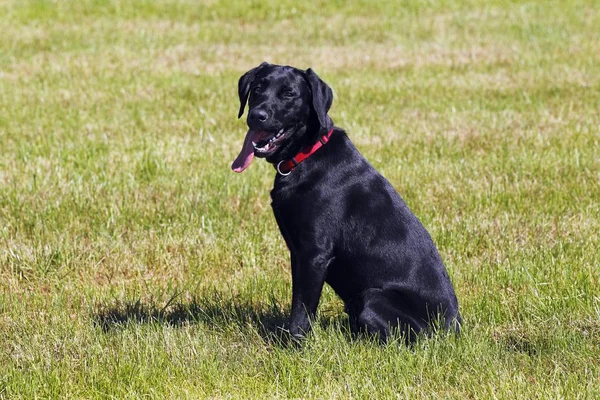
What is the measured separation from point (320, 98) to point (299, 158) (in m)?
0.33

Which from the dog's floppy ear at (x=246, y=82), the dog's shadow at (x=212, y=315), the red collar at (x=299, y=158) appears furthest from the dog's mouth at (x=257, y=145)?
the dog's shadow at (x=212, y=315)

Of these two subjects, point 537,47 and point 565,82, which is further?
point 537,47

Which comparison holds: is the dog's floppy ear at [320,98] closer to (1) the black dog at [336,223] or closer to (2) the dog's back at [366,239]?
(1) the black dog at [336,223]

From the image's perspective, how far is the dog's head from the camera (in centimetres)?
469

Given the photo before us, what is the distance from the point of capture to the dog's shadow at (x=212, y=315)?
5.14 m

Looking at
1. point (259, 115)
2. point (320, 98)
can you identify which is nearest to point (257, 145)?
point (259, 115)

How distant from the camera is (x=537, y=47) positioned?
15094 millimetres

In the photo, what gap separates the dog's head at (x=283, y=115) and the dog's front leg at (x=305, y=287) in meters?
0.57

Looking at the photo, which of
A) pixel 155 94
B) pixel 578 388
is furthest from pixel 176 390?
pixel 155 94

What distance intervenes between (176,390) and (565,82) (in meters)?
9.77

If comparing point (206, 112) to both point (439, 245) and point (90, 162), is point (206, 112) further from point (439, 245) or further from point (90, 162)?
point (439, 245)

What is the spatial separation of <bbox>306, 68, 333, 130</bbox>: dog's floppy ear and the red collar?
0.08 m

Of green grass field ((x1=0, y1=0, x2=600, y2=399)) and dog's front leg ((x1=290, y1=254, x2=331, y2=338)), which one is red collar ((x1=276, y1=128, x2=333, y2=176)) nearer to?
dog's front leg ((x1=290, y1=254, x2=331, y2=338))

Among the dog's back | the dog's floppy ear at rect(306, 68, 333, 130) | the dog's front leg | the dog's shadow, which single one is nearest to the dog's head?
the dog's floppy ear at rect(306, 68, 333, 130)
